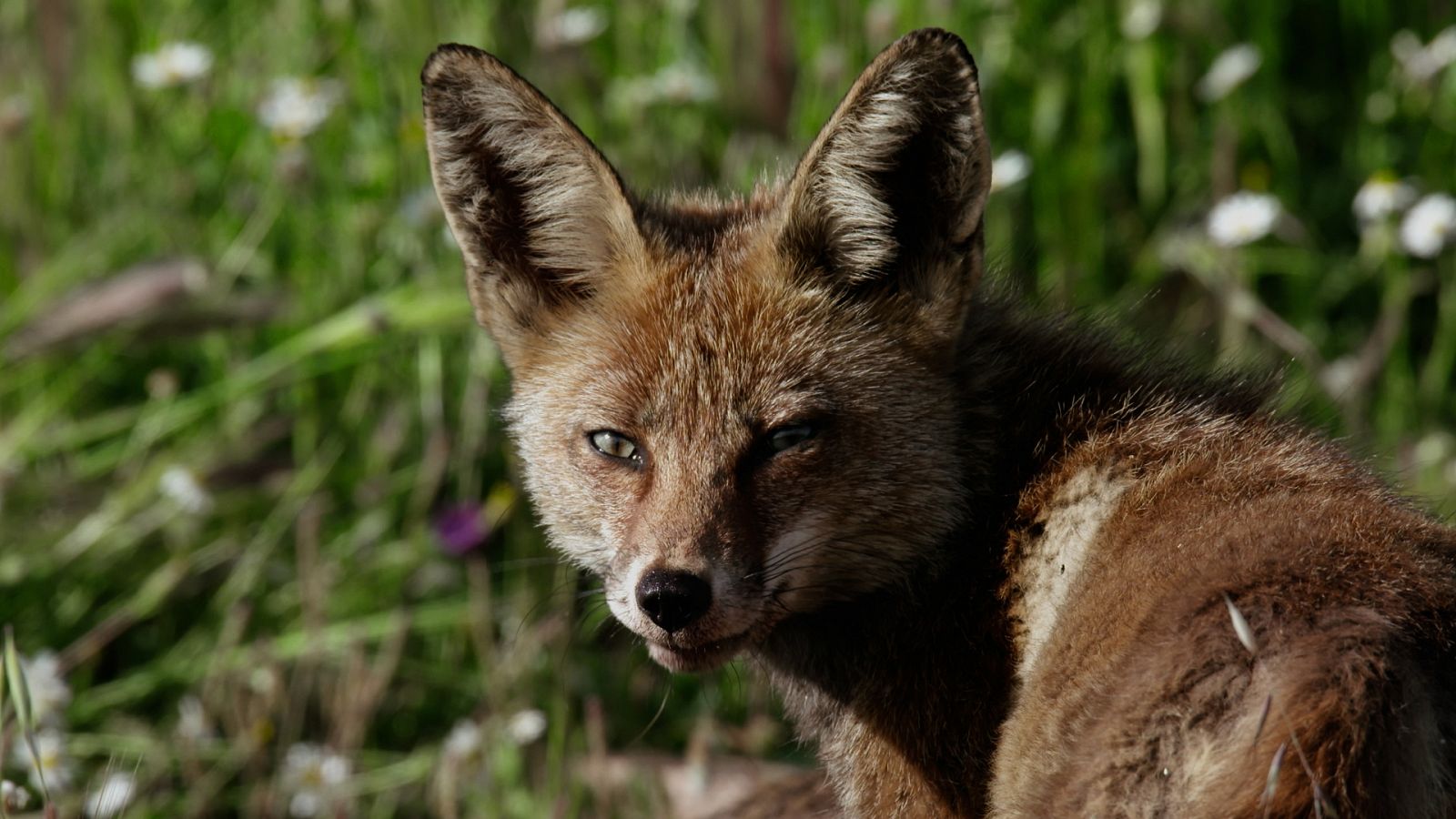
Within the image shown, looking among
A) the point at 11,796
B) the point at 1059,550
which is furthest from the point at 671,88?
the point at 11,796

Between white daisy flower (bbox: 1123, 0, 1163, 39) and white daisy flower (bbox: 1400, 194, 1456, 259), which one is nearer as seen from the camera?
white daisy flower (bbox: 1400, 194, 1456, 259)

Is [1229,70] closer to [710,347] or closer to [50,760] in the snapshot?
[710,347]

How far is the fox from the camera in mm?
2850

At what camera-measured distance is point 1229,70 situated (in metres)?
5.78

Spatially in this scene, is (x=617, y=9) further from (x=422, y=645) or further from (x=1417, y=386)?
(x=1417, y=386)

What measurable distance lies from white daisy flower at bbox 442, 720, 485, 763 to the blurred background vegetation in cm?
2

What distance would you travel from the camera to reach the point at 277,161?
571 cm

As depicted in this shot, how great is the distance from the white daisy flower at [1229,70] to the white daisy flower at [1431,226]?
0.81m

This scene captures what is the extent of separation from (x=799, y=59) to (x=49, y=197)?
3.04 meters

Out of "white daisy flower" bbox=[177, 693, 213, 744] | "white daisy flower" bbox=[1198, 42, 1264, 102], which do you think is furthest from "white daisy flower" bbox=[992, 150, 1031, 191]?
"white daisy flower" bbox=[177, 693, 213, 744]

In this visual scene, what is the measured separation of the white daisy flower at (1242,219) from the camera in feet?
18.1

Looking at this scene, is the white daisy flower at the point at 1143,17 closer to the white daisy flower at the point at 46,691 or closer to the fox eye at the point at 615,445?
the fox eye at the point at 615,445

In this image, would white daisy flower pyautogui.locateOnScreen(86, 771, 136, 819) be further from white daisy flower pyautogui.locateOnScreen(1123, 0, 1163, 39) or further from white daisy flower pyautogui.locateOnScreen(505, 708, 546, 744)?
white daisy flower pyautogui.locateOnScreen(1123, 0, 1163, 39)

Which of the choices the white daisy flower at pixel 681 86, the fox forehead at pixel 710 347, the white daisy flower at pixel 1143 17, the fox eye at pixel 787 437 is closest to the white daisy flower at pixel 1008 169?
the white daisy flower at pixel 1143 17
